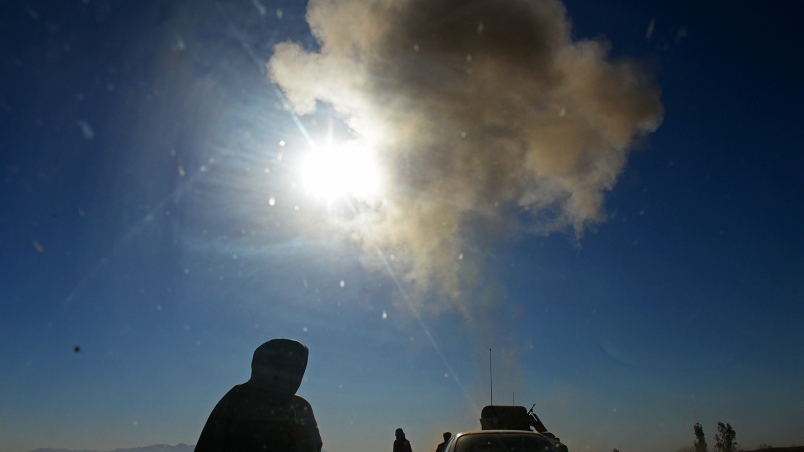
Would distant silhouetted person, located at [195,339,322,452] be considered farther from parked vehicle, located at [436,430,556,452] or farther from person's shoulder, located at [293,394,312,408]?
parked vehicle, located at [436,430,556,452]

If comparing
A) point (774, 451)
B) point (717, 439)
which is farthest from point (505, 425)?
point (717, 439)

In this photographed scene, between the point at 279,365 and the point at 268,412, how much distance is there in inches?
23.7

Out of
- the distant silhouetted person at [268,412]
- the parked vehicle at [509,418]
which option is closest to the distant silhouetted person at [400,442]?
the distant silhouetted person at [268,412]

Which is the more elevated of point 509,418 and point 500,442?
point 509,418

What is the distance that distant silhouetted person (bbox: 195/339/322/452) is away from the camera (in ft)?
19.2

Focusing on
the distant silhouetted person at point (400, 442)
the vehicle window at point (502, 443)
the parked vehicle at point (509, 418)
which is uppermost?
the parked vehicle at point (509, 418)

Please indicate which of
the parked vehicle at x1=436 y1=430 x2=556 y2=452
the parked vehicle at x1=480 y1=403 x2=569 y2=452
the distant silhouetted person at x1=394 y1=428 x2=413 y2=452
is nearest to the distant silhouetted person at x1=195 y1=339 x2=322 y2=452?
the parked vehicle at x1=436 y1=430 x2=556 y2=452

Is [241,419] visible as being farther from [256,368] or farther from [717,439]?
[717,439]

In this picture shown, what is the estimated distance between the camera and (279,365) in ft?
21.3

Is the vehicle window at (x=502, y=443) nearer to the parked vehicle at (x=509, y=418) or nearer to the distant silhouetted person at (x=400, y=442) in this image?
the distant silhouetted person at (x=400, y=442)

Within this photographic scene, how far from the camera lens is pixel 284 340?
21.9 feet

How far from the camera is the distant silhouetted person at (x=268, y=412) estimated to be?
5.85 m

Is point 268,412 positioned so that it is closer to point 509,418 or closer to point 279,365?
point 279,365

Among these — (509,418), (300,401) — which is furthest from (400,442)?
(509,418)
